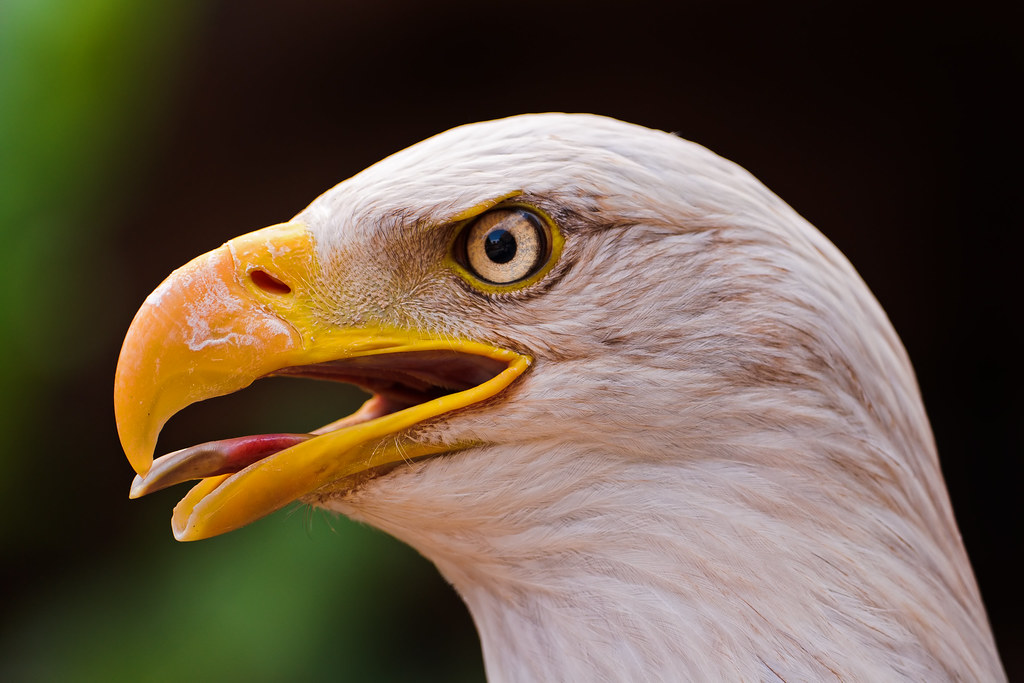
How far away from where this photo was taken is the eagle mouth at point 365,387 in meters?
1.32

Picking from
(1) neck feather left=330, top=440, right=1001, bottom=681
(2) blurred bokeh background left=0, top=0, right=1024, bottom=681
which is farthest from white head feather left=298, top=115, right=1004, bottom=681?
(2) blurred bokeh background left=0, top=0, right=1024, bottom=681

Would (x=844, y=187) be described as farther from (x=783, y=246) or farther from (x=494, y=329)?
(x=494, y=329)

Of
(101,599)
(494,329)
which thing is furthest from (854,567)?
(101,599)

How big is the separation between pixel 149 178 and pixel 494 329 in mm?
3368

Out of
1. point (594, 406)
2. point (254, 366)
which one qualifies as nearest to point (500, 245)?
point (594, 406)

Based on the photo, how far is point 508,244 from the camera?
1363 mm

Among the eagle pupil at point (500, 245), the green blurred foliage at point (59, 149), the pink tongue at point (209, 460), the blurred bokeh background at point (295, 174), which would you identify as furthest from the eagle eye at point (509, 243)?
the green blurred foliage at point (59, 149)

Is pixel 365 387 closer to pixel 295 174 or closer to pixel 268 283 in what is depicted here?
pixel 268 283

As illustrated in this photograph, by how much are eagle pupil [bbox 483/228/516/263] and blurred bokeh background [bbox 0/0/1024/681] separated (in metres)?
2.73

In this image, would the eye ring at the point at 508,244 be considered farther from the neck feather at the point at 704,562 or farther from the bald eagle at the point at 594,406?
the neck feather at the point at 704,562

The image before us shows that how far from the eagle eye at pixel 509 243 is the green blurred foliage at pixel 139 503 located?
8.32ft

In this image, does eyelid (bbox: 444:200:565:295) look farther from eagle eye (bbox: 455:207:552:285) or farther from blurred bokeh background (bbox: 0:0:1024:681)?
blurred bokeh background (bbox: 0:0:1024:681)

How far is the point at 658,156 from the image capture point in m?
1.43

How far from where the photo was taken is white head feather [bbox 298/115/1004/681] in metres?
1.34
